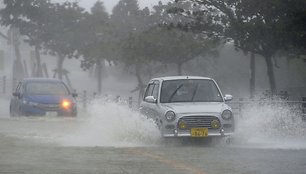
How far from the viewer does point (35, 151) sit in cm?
1367

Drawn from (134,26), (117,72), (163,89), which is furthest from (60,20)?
(163,89)

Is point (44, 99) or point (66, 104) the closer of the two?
point (44, 99)

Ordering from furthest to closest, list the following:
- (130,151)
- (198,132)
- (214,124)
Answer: (214,124)
(198,132)
(130,151)

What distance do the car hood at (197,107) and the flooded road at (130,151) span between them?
68 centimetres

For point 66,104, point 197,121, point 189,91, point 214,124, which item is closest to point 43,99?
point 66,104

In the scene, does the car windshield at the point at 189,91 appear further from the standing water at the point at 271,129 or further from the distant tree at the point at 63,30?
the distant tree at the point at 63,30

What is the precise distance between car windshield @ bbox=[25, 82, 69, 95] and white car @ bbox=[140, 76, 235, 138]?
10.4 m

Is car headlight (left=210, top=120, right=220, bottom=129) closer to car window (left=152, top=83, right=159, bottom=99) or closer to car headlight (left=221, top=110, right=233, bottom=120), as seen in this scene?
car headlight (left=221, top=110, right=233, bottom=120)

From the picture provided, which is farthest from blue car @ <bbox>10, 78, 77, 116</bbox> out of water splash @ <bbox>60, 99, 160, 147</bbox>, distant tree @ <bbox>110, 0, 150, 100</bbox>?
distant tree @ <bbox>110, 0, 150, 100</bbox>

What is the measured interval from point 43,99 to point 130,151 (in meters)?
13.1

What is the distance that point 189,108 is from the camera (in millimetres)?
15477

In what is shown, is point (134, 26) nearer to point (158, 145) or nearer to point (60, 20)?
point (60, 20)

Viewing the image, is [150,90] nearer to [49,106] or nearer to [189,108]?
[189,108]

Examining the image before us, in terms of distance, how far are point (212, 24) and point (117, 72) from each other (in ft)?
173
